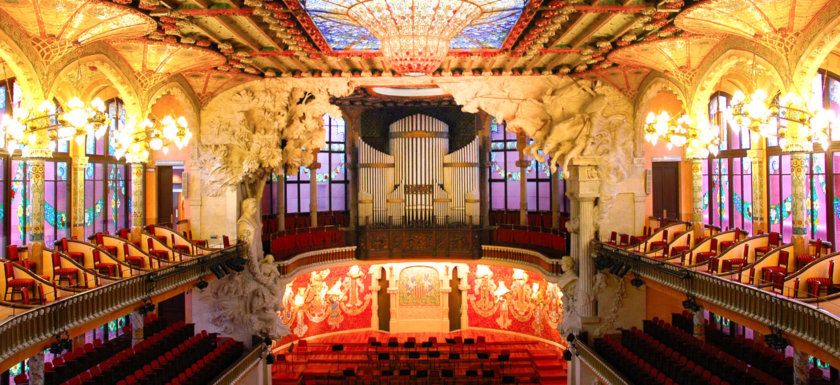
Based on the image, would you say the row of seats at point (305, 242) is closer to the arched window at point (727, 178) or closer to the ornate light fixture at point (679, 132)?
the ornate light fixture at point (679, 132)

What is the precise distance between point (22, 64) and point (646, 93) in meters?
15.7

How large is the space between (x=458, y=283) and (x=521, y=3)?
1541 centimetres

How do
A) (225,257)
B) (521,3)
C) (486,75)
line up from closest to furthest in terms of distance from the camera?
(521,3), (225,257), (486,75)

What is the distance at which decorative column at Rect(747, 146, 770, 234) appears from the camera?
17.9 meters

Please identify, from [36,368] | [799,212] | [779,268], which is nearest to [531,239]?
[799,212]

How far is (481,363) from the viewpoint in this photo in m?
20.1

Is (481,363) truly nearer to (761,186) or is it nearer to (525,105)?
(525,105)

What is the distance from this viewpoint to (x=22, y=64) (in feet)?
39.8

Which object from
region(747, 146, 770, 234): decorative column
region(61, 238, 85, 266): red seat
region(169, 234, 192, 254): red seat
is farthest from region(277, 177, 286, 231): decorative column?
region(747, 146, 770, 234): decorative column

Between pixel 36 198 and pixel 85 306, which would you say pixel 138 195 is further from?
pixel 85 306

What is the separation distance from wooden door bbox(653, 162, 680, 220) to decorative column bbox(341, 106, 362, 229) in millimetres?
10905

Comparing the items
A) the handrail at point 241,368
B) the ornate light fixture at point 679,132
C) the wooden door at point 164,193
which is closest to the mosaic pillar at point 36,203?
the handrail at point 241,368

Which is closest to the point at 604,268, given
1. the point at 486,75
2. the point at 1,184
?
the point at 486,75

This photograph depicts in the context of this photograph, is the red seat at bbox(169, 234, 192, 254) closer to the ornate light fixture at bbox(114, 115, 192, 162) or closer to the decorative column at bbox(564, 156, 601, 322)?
the ornate light fixture at bbox(114, 115, 192, 162)
